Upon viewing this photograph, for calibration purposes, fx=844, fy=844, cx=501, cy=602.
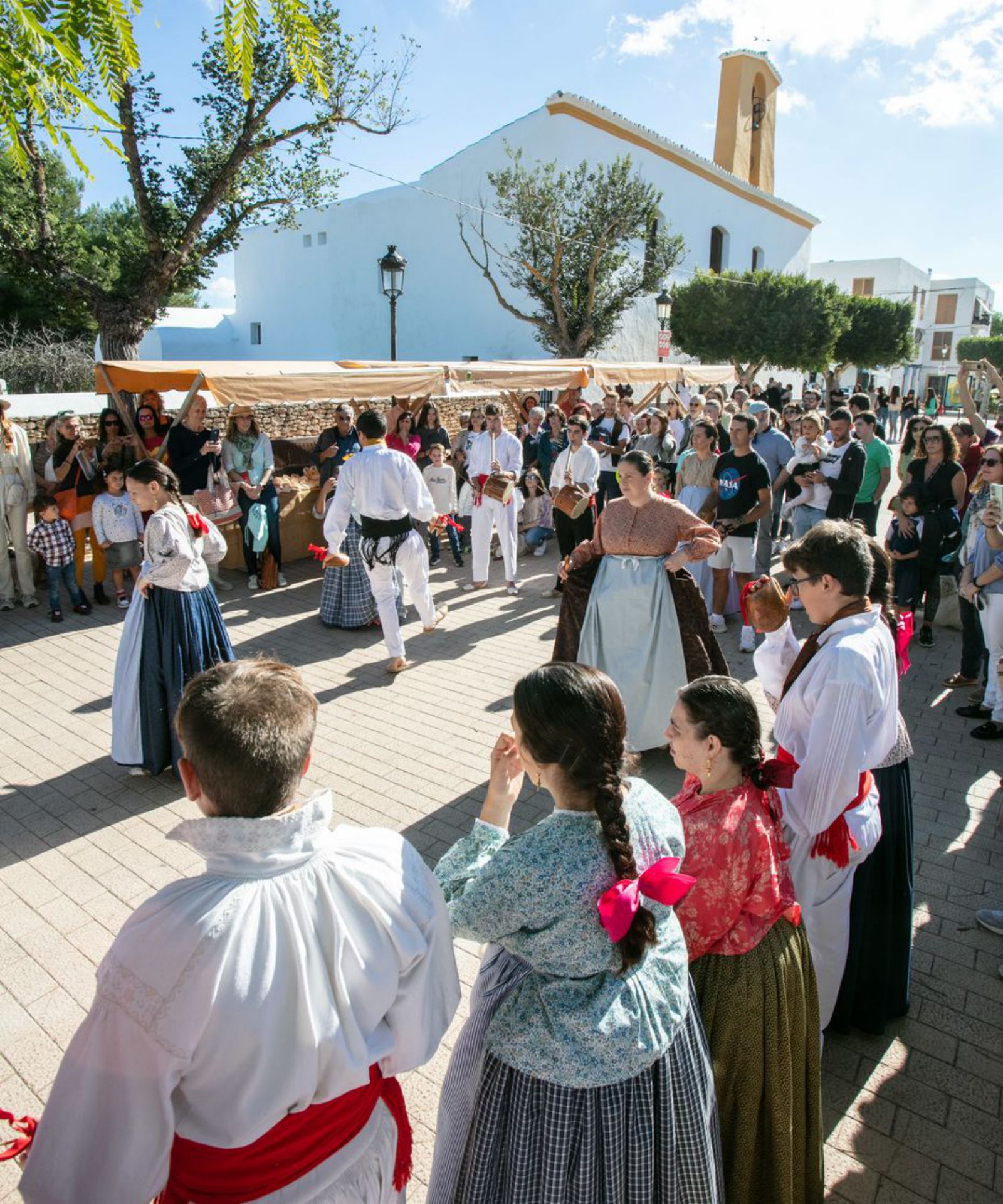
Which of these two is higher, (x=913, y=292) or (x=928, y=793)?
(x=913, y=292)

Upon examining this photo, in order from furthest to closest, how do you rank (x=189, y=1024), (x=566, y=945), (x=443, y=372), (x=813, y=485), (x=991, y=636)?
(x=443, y=372), (x=813, y=485), (x=991, y=636), (x=566, y=945), (x=189, y=1024)

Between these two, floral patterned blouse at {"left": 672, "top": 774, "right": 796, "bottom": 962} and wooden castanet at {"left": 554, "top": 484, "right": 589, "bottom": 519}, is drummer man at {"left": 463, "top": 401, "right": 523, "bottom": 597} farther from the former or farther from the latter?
floral patterned blouse at {"left": 672, "top": 774, "right": 796, "bottom": 962}

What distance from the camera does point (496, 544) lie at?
434 inches

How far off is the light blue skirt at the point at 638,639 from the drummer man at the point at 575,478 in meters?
3.45

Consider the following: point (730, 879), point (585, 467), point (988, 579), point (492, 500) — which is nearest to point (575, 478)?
point (585, 467)

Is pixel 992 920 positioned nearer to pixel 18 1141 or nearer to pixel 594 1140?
pixel 594 1140

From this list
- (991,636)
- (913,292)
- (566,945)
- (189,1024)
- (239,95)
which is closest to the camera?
(189,1024)

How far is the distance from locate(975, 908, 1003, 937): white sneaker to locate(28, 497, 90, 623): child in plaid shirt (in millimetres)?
7336

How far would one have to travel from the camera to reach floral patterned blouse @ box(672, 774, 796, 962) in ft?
6.52

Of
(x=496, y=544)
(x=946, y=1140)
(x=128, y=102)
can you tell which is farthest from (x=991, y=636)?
(x=128, y=102)

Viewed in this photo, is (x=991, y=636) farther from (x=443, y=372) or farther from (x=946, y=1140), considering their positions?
(x=443, y=372)

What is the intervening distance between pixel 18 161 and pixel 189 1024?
220cm

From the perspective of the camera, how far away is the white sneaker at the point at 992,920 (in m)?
3.51

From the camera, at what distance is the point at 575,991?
162cm
